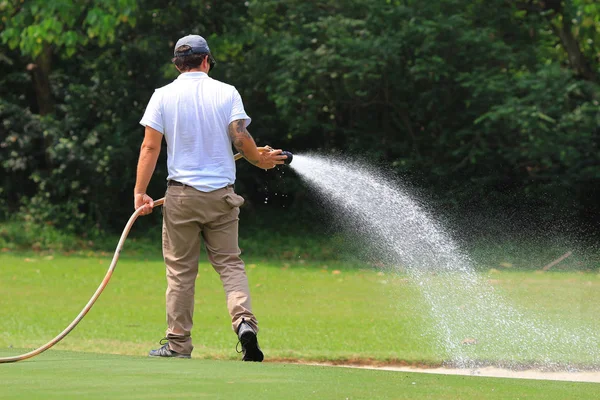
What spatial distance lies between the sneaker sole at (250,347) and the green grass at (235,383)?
398mm

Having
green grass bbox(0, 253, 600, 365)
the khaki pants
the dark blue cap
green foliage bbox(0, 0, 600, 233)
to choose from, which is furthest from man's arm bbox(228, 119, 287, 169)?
green foliage bbox(0, 0, 600, 233)

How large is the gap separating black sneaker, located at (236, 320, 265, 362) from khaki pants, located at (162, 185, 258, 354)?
82 mm

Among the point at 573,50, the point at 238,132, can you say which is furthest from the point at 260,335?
the point at 573,50

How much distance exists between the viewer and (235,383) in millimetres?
5129

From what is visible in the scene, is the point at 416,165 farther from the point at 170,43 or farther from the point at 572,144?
the point at 170,43

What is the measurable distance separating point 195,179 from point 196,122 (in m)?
0.34

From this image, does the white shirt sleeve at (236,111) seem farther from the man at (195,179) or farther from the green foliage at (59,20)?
the green foliage at (59,20)

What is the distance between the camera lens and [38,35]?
52.6 ft

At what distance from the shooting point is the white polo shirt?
6.45 meters

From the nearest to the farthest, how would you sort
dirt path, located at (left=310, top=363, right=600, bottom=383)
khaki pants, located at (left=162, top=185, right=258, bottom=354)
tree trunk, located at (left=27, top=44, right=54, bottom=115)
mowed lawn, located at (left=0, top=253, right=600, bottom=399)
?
mowed lawn, located at (left=0, top=253, right=600, bottom=399) < khaki pants, located at (left=162, top=185, right=258, bottom=354) < dirt path, located at (left=310, top=363, right=600, bottom=383) < tree trunk, located at (left=27, top=44, right=54, bottom=115)

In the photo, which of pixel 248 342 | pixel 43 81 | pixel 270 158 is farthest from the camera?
pixel 43 81

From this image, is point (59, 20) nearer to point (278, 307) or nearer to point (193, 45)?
point (278, 307)

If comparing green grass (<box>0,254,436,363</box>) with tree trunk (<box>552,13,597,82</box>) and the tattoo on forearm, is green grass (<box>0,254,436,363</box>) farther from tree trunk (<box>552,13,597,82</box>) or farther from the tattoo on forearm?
tree trunk (<box>552,13,597,82</box>)

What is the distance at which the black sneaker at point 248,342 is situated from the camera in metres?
6.38
